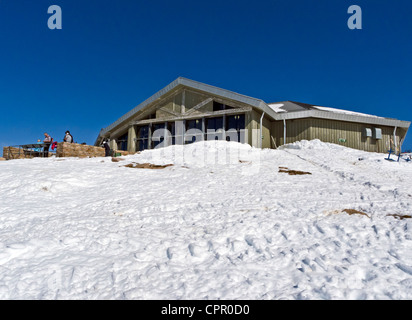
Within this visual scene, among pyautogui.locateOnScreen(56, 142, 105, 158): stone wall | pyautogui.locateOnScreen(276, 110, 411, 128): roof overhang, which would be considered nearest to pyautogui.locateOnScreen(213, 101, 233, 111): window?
pyautogui.locateOnScreen(276, 110, 411, 128): roof overhang

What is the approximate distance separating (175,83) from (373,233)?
16.4 meters

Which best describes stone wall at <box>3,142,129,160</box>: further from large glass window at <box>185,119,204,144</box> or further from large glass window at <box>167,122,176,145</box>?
large glass window at <box>185,119,204,144</box>

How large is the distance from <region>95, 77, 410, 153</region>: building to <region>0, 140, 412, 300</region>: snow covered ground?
30.3ft

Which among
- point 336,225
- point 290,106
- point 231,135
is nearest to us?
point 336,225

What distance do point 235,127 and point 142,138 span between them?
821 cm

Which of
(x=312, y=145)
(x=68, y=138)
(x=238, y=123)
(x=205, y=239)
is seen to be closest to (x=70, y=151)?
(x=68, y=138)

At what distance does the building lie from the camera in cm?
1582

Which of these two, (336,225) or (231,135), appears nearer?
(336,225)

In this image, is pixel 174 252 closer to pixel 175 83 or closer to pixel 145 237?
pixel 145 237

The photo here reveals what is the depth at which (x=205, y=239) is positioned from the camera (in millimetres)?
3643
